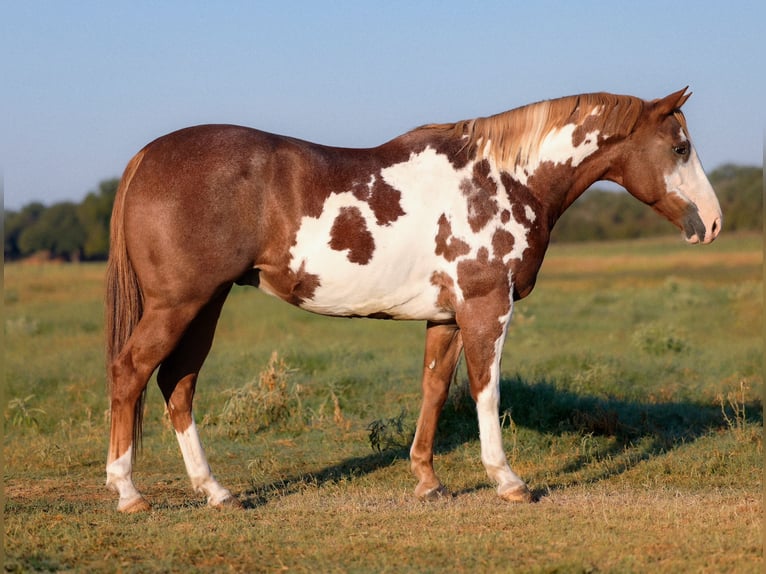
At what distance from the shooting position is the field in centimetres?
477

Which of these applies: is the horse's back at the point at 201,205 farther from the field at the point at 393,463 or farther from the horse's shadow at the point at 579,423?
the horse's shadow at the point at 579,423

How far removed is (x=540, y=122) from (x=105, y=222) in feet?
151

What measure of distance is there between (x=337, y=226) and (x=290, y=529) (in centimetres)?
186

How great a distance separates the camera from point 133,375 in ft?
18.8

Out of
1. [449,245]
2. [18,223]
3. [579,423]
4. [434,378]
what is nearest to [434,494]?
[434,378]

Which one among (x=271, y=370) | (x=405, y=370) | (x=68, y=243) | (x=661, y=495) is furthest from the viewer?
(x=68, y=243)

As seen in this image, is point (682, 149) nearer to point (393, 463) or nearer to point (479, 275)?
point (479, 275)

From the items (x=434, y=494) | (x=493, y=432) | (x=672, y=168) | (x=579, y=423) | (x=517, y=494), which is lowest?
(x=579, y=423)

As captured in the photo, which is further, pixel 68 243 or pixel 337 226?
pixel 68 243

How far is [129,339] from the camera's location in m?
5.78

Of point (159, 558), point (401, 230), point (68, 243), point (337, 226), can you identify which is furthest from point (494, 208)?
point (68, 243)

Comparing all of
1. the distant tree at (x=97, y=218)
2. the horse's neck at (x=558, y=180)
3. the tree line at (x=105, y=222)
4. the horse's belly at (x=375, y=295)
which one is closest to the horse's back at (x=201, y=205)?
the horse's belly at (x=375, y=295)

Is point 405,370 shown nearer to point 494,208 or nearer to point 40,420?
point 40,420

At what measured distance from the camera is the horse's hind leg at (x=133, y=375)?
568 cm
